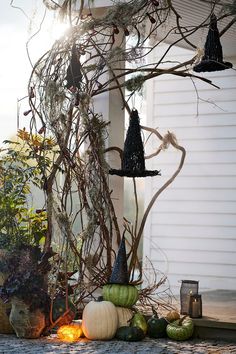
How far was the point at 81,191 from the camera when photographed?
5.14 metres

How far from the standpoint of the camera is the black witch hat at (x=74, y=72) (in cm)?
489

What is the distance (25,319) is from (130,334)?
73cm

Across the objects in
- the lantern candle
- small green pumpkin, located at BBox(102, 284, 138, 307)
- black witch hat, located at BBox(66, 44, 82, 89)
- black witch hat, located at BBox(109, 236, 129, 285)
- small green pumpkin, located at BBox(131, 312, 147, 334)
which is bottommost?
small green pumpkin, located at BBox(131, 312, 147, 334)

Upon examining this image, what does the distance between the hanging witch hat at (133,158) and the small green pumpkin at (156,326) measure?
1002mm

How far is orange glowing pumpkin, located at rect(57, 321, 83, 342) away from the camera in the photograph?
15.3ft

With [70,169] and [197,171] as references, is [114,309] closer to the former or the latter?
[70,169]

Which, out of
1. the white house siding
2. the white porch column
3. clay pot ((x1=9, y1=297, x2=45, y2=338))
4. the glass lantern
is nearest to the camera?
clay pot ((x1=9, y1=297, x2=45, y2=338))

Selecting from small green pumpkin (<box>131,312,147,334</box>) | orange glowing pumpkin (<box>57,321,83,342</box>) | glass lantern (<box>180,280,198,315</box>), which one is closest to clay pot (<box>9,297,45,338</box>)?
orange glowing pumpkin (<box>57,321,83,342</box>)

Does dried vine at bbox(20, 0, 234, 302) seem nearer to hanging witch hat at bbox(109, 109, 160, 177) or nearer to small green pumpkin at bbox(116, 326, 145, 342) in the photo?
hanging witch hat at bbox(109, 109, 160, 177)

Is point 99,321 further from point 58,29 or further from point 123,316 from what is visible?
point 58,29

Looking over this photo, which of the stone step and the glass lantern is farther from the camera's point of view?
the glass lantern

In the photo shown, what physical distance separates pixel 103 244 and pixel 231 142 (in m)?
2.21

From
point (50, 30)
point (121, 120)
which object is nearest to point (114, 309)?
point (121, 120)

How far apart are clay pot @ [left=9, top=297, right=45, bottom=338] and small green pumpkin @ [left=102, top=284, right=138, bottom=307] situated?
19.3 inches
